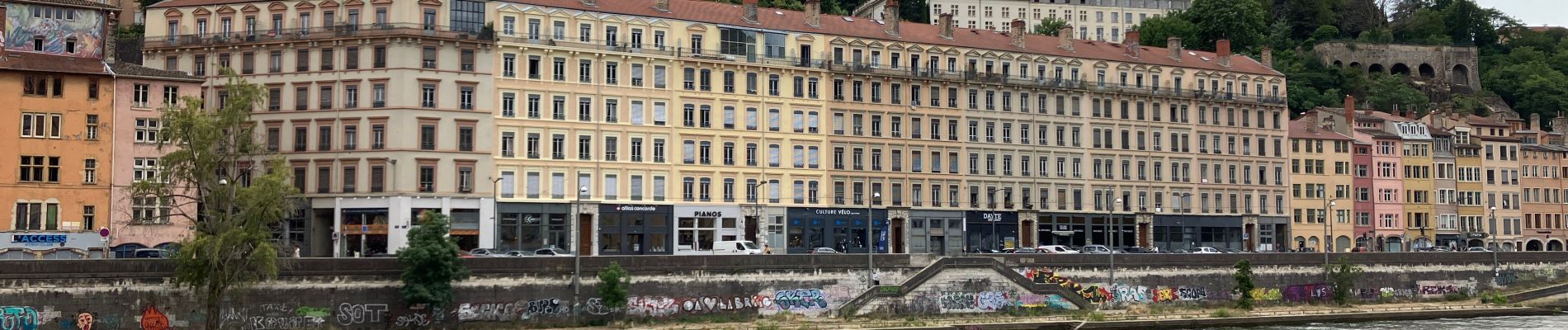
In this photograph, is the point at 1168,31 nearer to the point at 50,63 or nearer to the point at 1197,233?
the point at 1197,233

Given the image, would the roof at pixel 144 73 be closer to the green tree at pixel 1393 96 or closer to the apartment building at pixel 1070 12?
the apartment building at pixel 1070 12

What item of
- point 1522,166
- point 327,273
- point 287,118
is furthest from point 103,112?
point 1522,166

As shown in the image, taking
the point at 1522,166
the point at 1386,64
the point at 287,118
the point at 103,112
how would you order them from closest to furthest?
the point at 103,112 → the point at 287,118 → the point at 1522,166 → the point at 1386,64

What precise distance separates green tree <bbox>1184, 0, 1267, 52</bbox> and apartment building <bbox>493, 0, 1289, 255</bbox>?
124ft

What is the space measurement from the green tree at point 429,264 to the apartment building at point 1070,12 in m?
110

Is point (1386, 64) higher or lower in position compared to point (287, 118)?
higher

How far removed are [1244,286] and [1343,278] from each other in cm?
660

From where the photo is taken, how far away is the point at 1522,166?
120375 mm

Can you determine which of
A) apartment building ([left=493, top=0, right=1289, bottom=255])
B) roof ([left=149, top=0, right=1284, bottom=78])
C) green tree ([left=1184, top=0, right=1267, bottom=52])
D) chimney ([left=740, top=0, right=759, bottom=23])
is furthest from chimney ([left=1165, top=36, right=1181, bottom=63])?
green tree ([left=1184, top=0, right=1267, bottom=52])

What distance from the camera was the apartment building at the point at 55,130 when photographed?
229 feet

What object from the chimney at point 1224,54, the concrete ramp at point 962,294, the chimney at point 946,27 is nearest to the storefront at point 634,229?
the concrete ramp at point 962,294

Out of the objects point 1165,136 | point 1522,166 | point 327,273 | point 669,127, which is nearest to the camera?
point 327,273

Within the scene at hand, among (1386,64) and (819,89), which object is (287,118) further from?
(1386,64)

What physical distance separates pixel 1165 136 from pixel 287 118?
54.9m
